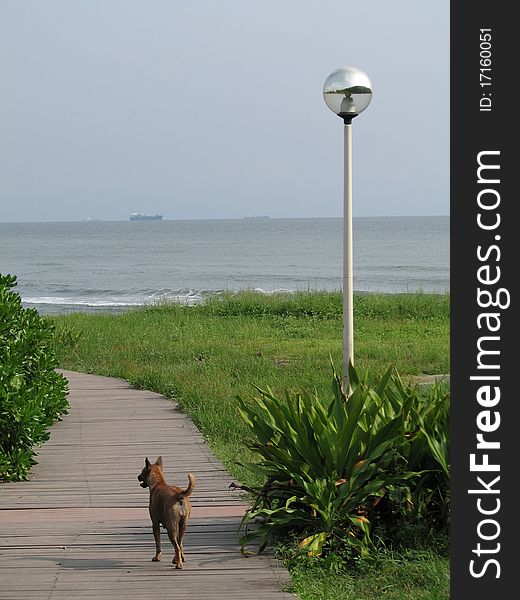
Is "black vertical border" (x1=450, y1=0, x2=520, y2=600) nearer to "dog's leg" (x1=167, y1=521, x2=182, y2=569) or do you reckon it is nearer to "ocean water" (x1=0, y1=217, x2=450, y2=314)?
"dog's leg" (x1=167, y1=521, x2=182, y2=569)

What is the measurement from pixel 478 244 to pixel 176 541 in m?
2.46

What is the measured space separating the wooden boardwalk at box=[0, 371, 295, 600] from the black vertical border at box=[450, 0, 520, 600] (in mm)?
1589

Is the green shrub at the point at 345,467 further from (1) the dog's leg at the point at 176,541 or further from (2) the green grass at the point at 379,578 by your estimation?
(1) the dog's leg at the point at 176,541

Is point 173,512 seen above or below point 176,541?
above

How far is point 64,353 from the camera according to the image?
15.7 m

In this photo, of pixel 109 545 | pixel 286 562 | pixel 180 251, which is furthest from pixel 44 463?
pixel 180 251

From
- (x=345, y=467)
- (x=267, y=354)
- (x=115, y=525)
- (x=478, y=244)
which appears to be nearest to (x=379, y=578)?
(x=345, y=467)

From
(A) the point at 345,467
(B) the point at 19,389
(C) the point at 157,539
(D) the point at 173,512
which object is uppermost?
(B) the point at 19,389

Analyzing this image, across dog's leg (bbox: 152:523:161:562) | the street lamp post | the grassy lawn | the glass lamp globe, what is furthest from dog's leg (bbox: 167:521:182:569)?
the glass lamp globe

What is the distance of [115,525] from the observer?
240 inches

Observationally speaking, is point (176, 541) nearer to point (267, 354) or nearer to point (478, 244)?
point (478, 244)

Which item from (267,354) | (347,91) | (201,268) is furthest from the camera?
(201,268)

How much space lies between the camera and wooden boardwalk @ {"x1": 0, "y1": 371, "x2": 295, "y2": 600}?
4.85 metres

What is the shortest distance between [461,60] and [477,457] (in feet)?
4.47
